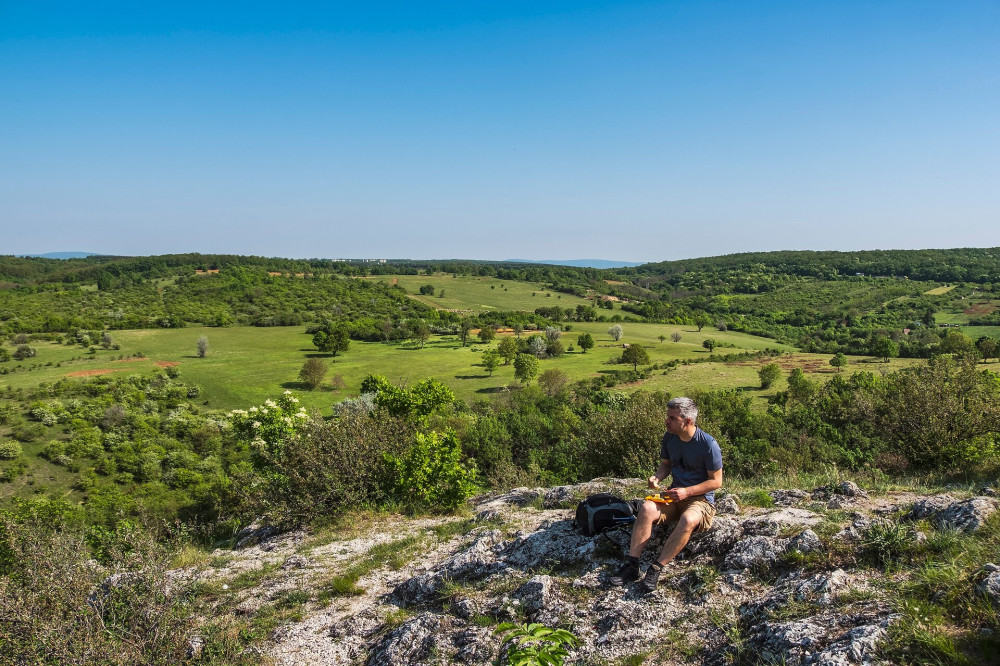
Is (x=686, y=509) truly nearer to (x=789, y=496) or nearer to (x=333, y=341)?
(x=789, y=496)

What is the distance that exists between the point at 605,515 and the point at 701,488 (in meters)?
1.59

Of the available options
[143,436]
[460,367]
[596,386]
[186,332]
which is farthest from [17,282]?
[596,386]

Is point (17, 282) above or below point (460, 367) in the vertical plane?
above

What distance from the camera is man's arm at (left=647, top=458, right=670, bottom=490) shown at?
20.3ft

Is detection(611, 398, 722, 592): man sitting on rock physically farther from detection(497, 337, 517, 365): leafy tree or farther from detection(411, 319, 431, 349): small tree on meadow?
detection(411, 319, 431, 349): small tree on meadow

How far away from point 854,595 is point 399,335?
365 ft

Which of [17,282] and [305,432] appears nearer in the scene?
[305,432]

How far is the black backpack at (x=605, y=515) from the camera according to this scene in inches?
271

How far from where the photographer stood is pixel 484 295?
176 metres

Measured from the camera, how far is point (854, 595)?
462cm

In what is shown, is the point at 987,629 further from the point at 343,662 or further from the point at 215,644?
the point at 215,644

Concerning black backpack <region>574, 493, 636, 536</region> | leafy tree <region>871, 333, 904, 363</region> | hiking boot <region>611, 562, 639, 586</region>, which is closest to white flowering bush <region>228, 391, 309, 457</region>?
black backpack <region>574, 493, 636, 536</region>

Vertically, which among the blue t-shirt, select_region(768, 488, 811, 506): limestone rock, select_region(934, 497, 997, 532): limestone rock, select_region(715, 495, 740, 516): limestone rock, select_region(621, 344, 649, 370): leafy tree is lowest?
select_region(621, 344, 649, 370): leafy tree

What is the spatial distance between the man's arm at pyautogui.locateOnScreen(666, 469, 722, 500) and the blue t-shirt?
75mm
